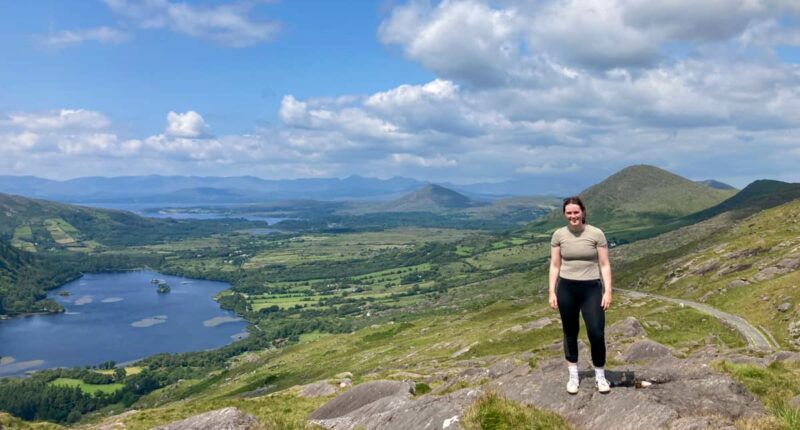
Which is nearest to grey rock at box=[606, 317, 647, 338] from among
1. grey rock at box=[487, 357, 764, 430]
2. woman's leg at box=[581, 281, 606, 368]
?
grey rock at box=[487, 357, 764, 430]

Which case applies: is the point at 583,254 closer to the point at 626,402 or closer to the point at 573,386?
the point at 573,386

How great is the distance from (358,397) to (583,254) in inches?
961

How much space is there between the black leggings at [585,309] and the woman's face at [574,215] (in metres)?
1.89

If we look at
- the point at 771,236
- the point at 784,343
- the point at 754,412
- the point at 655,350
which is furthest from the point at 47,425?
the point at 771,236

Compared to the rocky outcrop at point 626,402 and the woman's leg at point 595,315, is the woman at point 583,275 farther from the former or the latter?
the rocky outcrop at point 626,402

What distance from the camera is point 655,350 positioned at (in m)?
41.9

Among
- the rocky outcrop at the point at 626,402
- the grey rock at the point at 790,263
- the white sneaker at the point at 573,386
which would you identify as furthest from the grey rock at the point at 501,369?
the grey rock at the point at 790,263

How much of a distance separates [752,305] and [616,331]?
1299 inches

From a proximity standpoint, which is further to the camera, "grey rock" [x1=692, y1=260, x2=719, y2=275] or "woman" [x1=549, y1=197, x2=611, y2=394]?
"grey rock" [x1=692, y1=260, x2=719, y2=275]

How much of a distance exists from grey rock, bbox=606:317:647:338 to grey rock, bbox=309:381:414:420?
1592 inches

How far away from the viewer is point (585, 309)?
16.3m

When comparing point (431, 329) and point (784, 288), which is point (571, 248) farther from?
point (431, 329)

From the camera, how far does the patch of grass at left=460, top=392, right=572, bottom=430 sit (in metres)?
14.0

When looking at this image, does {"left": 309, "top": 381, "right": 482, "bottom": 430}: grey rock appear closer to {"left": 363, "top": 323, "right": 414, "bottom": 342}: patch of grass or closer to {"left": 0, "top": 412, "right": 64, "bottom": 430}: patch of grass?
{"left": 0, "top": 412, "right": 64, "bottom": 430}: patch of grass
